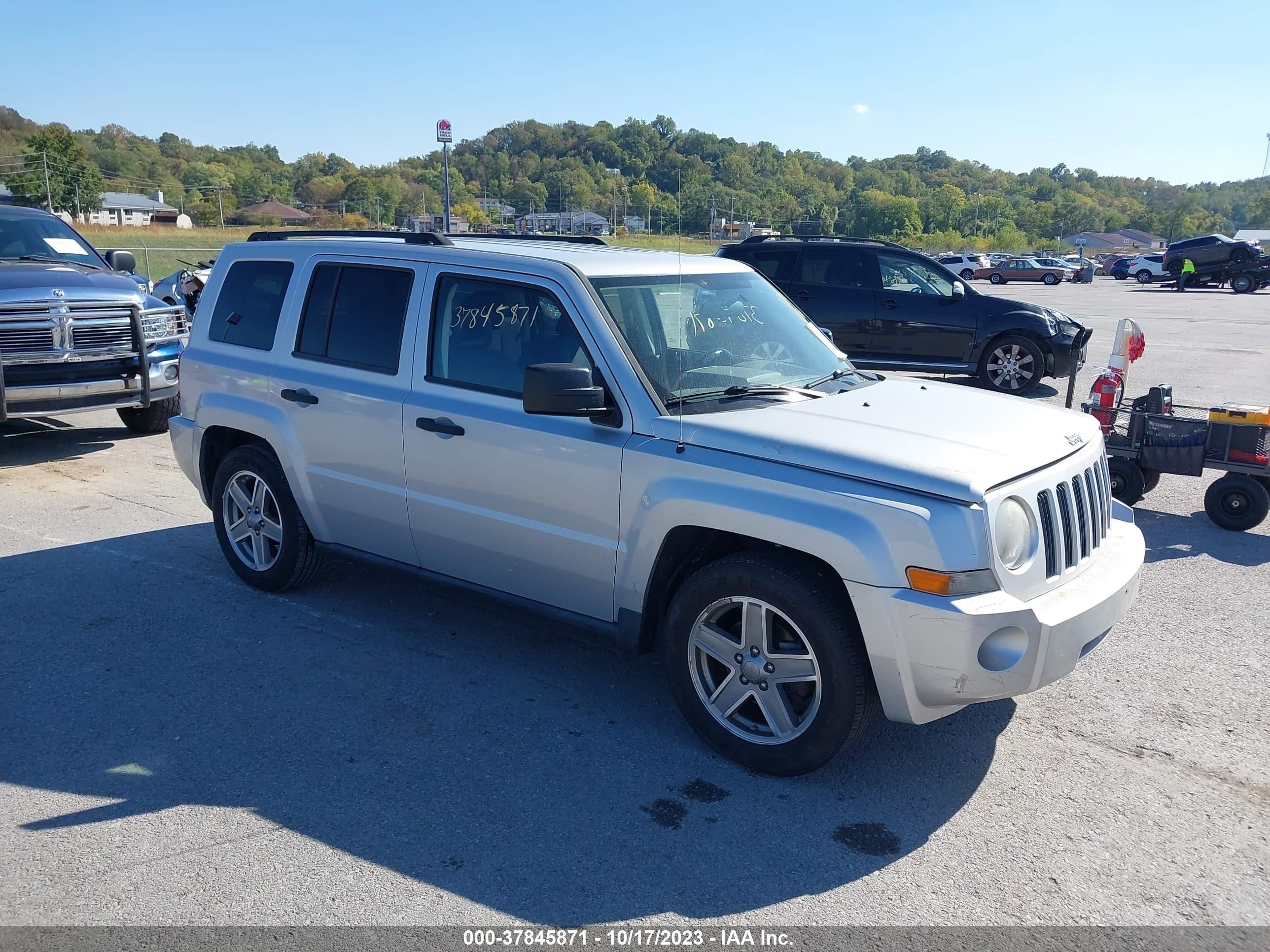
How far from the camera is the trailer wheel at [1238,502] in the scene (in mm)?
6988

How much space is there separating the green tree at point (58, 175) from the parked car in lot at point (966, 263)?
6544cm

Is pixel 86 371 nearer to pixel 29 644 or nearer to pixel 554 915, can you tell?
pixel 29 644

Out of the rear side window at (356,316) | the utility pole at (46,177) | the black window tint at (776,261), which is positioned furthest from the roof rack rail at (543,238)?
the utility pole at (46,177)

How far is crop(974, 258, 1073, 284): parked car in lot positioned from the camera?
53.7m

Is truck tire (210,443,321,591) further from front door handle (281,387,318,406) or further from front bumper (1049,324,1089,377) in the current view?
front bumper (1049,324,1089,377)

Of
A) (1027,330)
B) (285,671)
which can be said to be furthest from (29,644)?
(1027,330)

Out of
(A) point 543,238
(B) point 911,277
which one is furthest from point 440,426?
(B) point 911,277

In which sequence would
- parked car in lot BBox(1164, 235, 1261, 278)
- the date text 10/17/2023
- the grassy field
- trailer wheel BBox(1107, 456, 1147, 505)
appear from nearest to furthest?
the date text 10/17/2023 → trailer wheel BBox(1107, 456, 1147, 505) → the grassy field → parked car in lot BBox(1164, 235, 1261, 278)

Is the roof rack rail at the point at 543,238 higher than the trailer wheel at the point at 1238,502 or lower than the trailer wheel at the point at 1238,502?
higher

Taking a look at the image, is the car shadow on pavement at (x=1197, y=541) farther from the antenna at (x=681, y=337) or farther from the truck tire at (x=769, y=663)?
the truck tire at (x=769, y=663)

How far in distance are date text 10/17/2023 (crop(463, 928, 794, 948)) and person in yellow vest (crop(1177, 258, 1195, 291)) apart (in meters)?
48.1

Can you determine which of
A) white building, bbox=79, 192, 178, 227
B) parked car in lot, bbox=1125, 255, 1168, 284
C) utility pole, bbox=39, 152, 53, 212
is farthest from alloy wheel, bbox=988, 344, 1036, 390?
white building, bbox=79, 192, 178, 227

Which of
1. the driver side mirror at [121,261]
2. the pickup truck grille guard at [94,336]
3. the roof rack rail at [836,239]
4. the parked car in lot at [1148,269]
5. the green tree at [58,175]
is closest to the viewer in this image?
the pickup truck grille guard at [94,336]

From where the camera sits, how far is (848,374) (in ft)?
16.1
